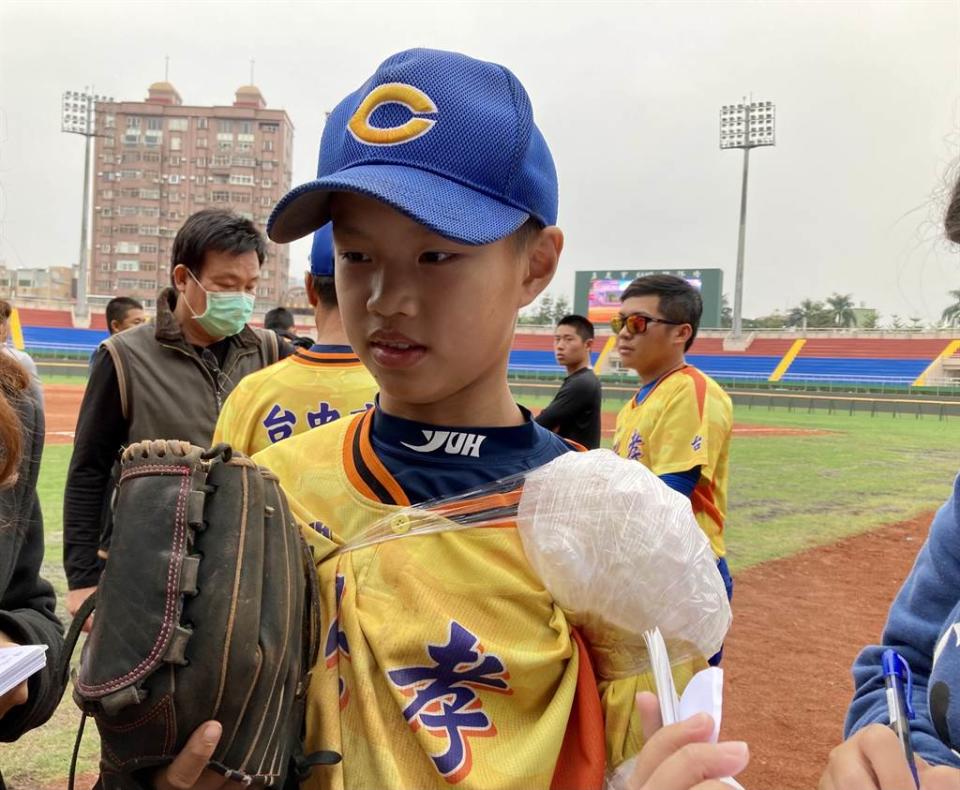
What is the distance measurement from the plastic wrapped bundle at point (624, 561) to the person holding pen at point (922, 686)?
240mm

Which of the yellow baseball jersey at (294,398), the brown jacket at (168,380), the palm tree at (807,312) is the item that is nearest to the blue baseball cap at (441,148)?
the yellow baseball jersey at (294,398)

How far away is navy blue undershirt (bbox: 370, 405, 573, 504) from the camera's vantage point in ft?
4.10

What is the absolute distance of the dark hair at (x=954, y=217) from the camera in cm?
141

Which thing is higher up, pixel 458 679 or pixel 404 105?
pixel 404 105

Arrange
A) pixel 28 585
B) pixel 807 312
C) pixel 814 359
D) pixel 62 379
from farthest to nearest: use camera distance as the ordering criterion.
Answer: pixel 807 312, pixel 814 359, pixel 62 379, pixel 28 585

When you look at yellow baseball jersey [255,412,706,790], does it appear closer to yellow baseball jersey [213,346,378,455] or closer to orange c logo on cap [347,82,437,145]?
orange c logo on cap [347,82,437,145]

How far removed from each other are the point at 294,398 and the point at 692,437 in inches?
78.1

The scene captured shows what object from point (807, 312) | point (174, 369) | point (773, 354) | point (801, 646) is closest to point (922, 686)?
point (174, 369)

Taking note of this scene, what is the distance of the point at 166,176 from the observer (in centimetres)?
7225

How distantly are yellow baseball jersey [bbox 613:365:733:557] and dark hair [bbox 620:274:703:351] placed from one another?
0.46 meters

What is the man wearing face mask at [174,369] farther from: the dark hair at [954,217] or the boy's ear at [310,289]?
the dark hair at [954,217]

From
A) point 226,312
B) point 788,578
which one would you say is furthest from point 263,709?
point 788,578

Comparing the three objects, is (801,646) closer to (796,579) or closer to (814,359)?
(796,579)

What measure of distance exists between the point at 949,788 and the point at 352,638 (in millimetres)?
812
